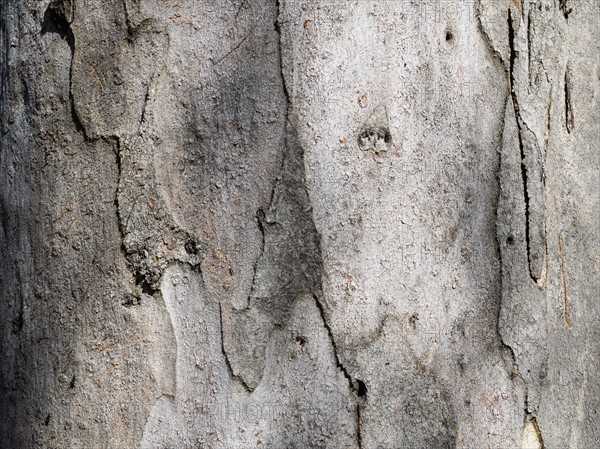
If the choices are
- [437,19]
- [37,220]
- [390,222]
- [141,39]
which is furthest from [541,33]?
[37,220]

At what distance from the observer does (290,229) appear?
2.34 ft

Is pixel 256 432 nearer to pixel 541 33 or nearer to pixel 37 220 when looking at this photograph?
pixel 37 220

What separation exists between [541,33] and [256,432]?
536 mm

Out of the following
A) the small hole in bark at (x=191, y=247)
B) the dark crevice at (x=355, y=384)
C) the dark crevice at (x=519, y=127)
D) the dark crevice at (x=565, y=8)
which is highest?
the dark crevice at (x=565, y=8)

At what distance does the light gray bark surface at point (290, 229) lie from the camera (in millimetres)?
712

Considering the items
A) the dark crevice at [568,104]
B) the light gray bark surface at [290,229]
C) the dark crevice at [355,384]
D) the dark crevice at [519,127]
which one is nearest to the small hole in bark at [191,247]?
the light gray bark surface at [290,229]

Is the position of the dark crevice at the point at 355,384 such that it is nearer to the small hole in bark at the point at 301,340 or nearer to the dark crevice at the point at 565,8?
the small hole in bark at the point at 301,340

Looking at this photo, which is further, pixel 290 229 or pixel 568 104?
pixel 568 104

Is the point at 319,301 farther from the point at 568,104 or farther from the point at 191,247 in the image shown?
the point at 568,104

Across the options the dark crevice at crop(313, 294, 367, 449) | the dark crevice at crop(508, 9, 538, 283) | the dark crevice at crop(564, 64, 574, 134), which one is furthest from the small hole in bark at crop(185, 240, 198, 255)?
the dark crevice at crop(564, 64, 574, 134)

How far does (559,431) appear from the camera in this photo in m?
0.82

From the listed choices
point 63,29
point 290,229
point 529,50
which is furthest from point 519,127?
point 63,29

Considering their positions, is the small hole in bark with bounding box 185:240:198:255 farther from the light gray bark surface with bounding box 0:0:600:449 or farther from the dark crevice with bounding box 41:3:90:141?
the dark crevice with bounding box 41:3:90:141

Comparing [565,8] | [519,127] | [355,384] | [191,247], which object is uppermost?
[565,8]
